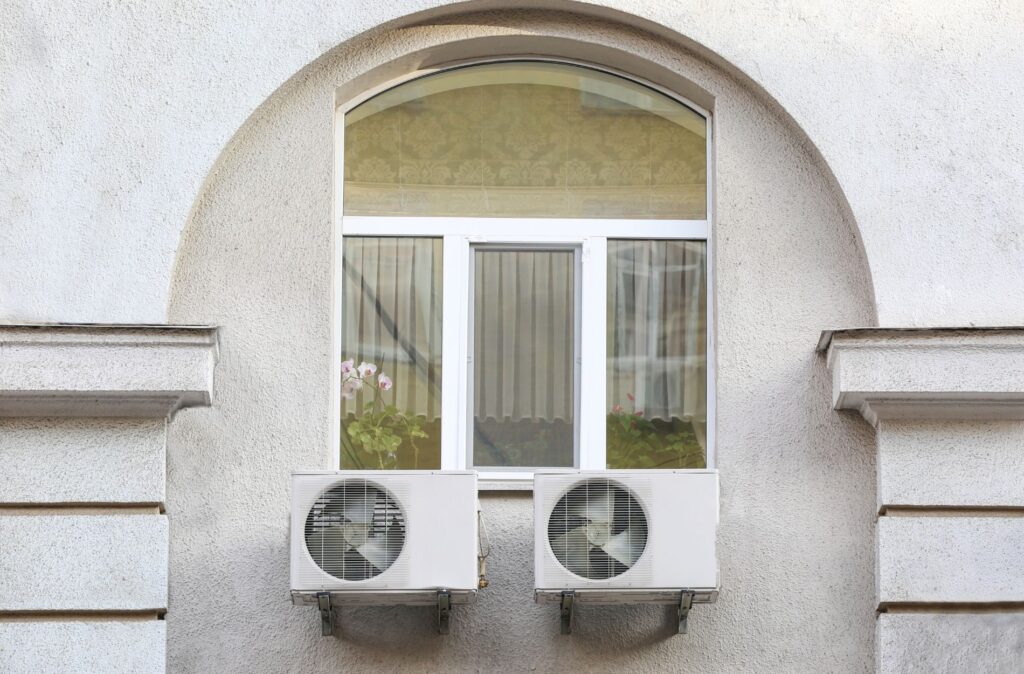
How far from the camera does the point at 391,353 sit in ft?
25.8

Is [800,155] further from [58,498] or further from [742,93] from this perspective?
[58,498]

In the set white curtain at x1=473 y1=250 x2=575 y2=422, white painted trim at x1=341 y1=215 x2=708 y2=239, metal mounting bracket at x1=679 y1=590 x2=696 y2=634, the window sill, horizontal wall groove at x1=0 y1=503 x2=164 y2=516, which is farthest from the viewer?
white painted trim at x1=341 y1=215 x2=708 y2=239

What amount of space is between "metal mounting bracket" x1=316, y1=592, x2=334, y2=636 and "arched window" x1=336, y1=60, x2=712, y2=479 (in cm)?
78

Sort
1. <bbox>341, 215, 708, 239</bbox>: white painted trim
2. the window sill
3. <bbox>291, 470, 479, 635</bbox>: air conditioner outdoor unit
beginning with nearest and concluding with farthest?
<bbox>291, 470, 479, 635</bbox>: air conditioner outdoor unit
the window sill
<bbox>341, 215, 708, 239</bbox>: white painted trim

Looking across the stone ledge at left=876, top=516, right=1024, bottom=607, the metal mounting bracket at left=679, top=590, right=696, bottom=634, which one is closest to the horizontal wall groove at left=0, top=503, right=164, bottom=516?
the metal mounting bracket at left=679, top=590, right=696, bottom=634

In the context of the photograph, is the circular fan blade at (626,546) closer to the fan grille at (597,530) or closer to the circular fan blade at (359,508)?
the fan grille at (597,530)

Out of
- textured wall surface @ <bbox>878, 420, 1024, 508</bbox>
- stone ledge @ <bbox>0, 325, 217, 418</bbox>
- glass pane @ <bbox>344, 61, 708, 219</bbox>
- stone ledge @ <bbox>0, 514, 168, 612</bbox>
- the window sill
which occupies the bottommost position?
stone ledge @ <bbox>0, 514, 168, 612</bbox>

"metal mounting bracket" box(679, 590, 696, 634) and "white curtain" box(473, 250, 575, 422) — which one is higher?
"white curtain" box(473, 250, 575, 422)

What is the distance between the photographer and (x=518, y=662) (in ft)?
24.0

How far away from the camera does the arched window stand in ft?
25.5

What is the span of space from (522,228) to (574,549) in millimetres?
1660

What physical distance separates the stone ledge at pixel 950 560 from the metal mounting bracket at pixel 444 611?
177cm

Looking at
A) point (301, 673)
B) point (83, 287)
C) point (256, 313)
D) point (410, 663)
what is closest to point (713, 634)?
point (410, 663)

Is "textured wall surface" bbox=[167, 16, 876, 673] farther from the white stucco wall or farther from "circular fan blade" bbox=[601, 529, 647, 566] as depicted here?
"circular fan blade" bbox=[601, 529, 647, 566]
